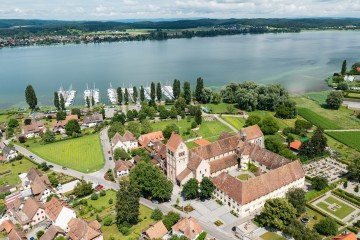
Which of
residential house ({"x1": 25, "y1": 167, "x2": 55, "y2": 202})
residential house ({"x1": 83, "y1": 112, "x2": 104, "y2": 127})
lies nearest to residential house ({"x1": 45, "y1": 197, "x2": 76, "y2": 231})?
residential house ({"x1": 25, "y1": 167, "x2": 55, "y2": 202})

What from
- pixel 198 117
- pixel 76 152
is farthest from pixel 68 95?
pixel 198 117

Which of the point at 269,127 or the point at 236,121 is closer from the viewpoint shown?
the point at 269,127

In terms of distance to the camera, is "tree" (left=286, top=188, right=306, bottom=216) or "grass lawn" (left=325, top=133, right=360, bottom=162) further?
"grass lawn" (left=325, top=133, right=360, bottom=162)

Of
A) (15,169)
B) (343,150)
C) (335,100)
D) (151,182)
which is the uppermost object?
(335,100)

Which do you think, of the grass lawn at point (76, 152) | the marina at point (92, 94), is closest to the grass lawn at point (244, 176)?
the grass lawn at point (76, 152)

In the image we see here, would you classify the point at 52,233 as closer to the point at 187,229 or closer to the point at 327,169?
the point at 187,229

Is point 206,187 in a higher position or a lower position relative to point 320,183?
higher

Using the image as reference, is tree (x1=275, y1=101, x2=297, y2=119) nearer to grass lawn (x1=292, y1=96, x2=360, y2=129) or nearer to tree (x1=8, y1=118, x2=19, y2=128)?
grass lawn (x1=292, y1=96, x2=360, y2=129)
